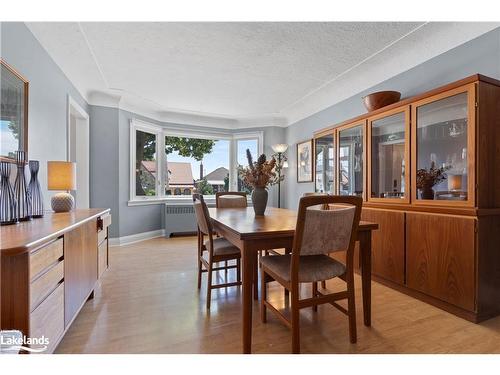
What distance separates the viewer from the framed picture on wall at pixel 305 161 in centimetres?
455

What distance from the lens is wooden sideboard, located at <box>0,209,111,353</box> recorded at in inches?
42.7

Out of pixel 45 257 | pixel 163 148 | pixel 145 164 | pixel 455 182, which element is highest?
pixel 163 148

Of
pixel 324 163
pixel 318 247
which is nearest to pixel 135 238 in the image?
pixel 324 163

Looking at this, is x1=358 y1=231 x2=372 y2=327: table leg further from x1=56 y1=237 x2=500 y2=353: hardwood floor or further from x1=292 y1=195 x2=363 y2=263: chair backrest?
x1=292 y1=195 x2=363 y2=263: chair backrest

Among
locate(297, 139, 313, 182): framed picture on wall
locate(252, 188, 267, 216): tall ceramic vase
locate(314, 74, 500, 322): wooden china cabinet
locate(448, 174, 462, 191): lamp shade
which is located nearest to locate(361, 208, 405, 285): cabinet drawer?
locate(314, 74, 500, 322): wooden china cabinet

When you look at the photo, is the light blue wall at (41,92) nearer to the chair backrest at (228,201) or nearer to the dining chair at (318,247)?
the chair backrest at (228,201)

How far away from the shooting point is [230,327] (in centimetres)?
181

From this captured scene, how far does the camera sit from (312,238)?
1512mm

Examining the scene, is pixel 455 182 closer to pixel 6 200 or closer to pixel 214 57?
pixel 214 57

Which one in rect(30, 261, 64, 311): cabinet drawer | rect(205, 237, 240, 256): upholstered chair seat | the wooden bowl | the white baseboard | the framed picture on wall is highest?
the wooden bowl

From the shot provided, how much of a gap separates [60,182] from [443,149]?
10.9ft

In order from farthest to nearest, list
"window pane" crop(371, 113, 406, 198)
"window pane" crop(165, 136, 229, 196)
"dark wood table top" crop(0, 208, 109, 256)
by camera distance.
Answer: "window pane" crop(165, 136, 229, 196) → "window pane" crop(371, 113, 406, 198) → "dark wood table top" crop(0, 208, 109, 256)

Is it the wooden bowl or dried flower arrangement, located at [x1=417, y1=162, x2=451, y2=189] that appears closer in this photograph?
dried flower arrangement, located at [x1=417, y1=162, x2=451, y2=189]

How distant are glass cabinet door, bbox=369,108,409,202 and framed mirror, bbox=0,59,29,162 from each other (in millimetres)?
3151
